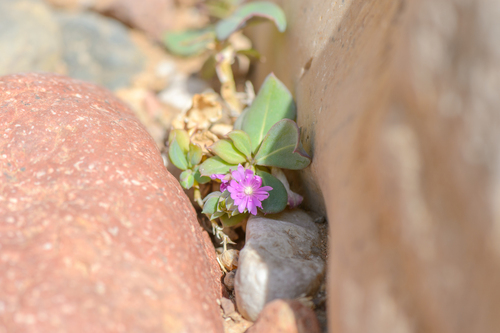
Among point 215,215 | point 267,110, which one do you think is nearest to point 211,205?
point 215,215

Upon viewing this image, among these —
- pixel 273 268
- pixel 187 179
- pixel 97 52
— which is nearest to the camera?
pixel 273 268

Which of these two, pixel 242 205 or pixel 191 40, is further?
pixel 191 40

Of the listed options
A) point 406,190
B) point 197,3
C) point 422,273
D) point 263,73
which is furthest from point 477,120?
point 197,3

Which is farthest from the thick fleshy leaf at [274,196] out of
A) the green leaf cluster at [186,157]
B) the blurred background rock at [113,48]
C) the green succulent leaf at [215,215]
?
the blurred background rock at [113,48]

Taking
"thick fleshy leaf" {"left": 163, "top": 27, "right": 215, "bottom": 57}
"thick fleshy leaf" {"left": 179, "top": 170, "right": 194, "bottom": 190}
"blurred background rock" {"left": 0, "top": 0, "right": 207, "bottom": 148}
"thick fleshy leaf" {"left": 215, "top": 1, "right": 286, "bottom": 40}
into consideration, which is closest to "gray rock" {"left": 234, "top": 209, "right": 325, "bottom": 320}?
"thick fleshy leaf" {"left": 179, "top": 170, "right": 194, "bottom": 190}

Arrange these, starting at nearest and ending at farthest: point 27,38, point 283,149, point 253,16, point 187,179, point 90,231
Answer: point 90,231 < point 283,149 < point 187,179 < point 253,16 < point 27,38

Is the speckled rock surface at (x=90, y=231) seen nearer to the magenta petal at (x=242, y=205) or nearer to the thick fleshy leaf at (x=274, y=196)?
the magenta petal at (x=242, y=205)

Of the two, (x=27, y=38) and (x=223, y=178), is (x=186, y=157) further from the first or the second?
(x=27, y=38)

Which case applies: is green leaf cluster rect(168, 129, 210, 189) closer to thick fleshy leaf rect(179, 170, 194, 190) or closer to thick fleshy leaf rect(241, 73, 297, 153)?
thick fleshy leaf rect(179, 170, 194, 190)
